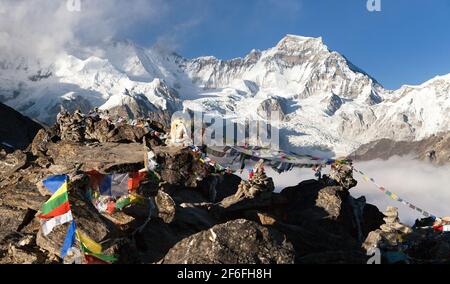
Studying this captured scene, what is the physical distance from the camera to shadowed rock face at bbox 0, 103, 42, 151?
65.7 meters

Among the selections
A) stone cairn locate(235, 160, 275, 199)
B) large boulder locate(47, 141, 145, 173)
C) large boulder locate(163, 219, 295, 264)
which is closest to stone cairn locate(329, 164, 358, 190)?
stone cairn locate(235, 160, 275, 199)

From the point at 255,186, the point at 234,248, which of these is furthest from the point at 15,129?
the point at 234,248

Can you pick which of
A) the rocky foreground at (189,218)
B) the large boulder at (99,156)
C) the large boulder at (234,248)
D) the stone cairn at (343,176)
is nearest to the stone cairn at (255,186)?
the rocky foreground at (189,218)

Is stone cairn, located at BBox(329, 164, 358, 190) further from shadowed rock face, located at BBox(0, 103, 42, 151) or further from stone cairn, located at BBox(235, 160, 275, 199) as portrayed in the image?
shadowed rock face, located at BBox(0, 103, 42, 151)

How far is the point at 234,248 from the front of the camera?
1466 centimetres

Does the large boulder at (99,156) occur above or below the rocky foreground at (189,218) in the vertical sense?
above

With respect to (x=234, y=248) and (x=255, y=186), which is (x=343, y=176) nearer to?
(x=255, y=186)

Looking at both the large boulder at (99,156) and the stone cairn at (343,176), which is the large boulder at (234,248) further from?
the stone cairn at (343,176)

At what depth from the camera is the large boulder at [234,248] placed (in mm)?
14391

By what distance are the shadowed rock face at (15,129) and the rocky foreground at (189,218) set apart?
1082 inches

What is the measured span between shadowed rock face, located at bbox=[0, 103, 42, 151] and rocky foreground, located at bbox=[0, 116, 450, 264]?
27.5m

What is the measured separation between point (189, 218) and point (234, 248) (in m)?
8.68

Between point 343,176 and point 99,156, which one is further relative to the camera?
point 343,176
